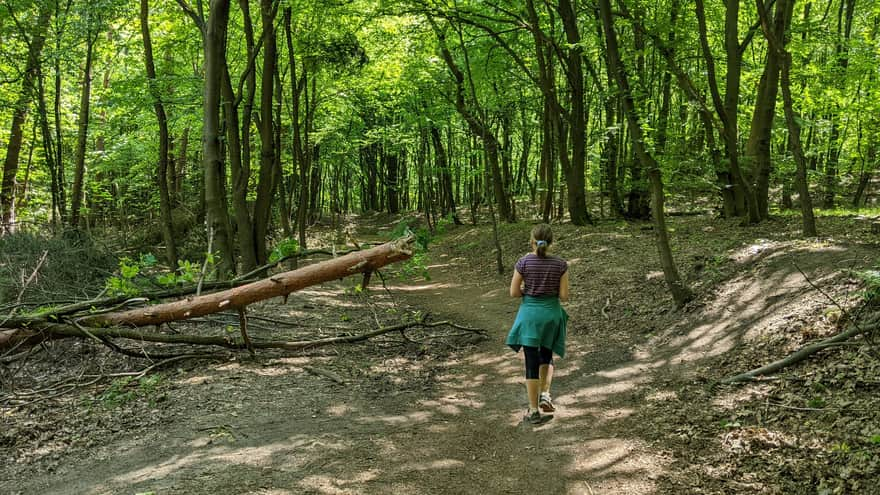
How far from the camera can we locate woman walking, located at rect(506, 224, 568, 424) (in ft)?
18.1

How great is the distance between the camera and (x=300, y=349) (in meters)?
8.34

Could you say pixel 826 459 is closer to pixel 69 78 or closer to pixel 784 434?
pixel 784 434

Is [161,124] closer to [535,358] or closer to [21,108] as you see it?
[21,108]

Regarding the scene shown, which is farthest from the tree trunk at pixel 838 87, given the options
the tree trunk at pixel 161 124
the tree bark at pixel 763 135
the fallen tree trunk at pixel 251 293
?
the tree trunk at pixel 161 124

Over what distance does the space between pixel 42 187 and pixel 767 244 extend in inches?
A: 1189

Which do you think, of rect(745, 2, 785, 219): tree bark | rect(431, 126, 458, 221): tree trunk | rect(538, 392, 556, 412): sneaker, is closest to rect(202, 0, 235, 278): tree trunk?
rect(538, 392, 556, 412): sneaker

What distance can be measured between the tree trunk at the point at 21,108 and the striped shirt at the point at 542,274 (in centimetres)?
1329

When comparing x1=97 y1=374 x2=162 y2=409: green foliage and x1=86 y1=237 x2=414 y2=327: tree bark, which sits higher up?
x1=86 y1=237 x2=414 y2=327: tree bark

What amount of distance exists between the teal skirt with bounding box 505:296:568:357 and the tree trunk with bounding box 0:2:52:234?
1328cm

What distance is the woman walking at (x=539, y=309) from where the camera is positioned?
18.1ft

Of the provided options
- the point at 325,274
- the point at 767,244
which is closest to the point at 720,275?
the point at 767,244

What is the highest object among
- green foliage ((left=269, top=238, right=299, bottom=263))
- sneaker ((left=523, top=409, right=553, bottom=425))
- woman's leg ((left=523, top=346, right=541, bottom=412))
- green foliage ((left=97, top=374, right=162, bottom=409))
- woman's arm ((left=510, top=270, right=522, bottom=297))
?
green foliage ((left=269, top=238, right=299, bottom=263))

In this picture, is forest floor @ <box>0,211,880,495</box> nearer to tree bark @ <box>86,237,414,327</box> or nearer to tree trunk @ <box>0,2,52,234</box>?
tree bark @ <box>86,237,414,327</box>

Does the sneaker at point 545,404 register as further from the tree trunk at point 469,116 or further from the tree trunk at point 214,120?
the tree trunk at point 469,116
